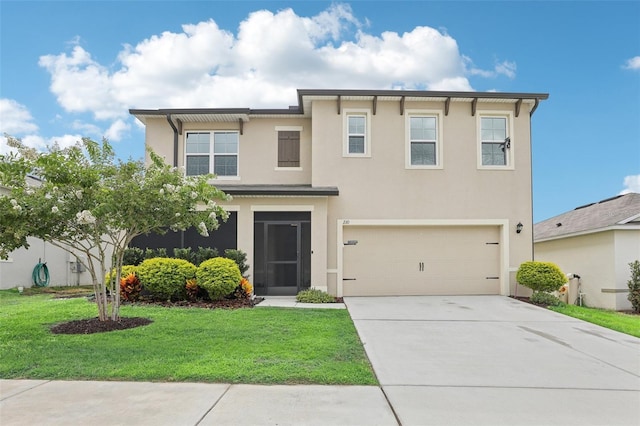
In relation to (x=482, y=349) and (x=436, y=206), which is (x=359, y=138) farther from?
(x=482, y=349)

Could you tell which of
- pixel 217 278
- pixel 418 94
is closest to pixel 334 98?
pixel 418 94

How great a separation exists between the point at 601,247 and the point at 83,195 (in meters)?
14.9

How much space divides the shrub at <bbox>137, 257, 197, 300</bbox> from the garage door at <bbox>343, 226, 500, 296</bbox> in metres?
4.78

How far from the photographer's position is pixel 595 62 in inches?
589

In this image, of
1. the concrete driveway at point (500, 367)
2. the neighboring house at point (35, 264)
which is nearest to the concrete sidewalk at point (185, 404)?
the concrete driveway at point (500, 367)

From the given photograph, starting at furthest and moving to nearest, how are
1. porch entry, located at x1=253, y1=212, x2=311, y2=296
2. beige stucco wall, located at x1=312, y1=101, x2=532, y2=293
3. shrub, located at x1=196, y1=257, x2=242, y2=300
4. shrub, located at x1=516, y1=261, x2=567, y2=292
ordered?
beige stucco wall, located at x1=312, y1=101, x2=532, y2=293 < porch entry, located at x1=253, y1=212, x2=311, y2=296 < shrub, located at x1=516, y1=261, x2=567, y2=292 < shrub, located at x1=196, y1=257, x2=242, y2=300

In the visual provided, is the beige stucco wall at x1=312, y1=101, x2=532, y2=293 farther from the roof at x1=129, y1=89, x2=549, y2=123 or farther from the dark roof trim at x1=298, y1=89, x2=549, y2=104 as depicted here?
the dark roof trim at x1=298, y1=89, x2=549, y2=104

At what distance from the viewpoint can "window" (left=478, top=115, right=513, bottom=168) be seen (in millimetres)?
14343

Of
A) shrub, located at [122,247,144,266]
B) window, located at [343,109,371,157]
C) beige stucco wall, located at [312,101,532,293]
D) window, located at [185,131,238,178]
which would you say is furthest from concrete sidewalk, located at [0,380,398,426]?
window, located at [185,131,238,178]

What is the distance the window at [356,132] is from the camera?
1418cm

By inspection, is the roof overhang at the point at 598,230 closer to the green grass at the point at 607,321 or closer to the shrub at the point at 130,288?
the green grass at the point at 607,321

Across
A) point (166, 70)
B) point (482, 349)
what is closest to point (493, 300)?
point (482, 349)

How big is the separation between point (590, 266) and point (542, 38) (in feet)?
25.0

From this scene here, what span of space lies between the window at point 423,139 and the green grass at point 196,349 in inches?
250
